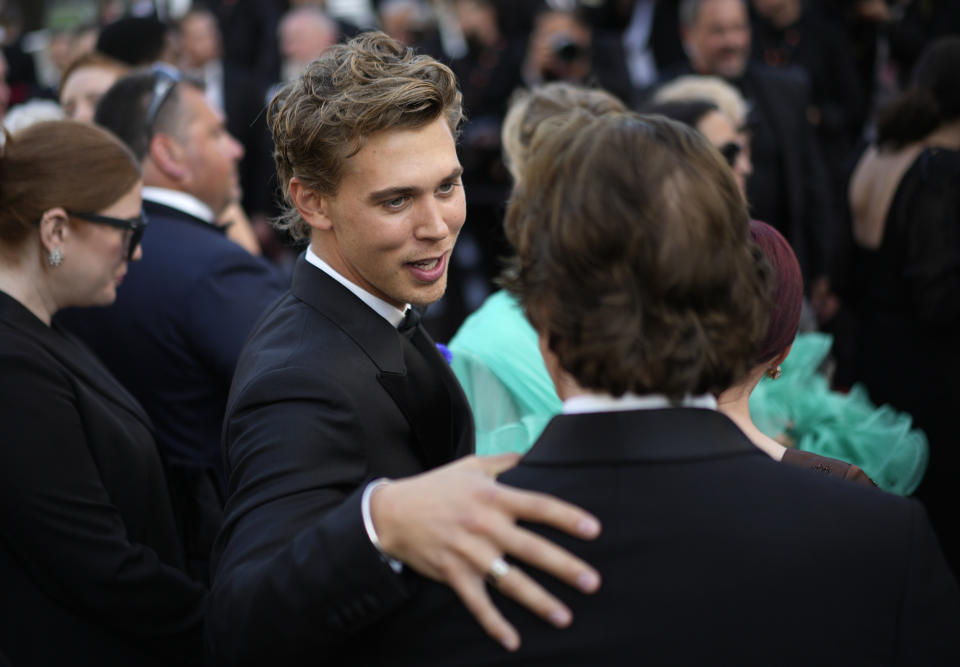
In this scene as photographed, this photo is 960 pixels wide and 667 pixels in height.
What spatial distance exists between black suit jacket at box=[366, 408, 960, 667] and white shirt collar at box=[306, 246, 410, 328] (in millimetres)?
809

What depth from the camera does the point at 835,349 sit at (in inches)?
222

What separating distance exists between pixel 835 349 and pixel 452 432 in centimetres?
412

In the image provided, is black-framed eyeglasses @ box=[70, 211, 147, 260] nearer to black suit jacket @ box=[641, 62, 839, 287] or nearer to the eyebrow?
the eyebrow

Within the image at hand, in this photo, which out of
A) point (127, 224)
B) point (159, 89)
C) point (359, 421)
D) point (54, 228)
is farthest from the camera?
point (159, 89)

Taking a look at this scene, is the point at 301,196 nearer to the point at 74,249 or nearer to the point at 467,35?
the point at 74,249

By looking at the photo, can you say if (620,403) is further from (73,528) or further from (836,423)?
(836,423)

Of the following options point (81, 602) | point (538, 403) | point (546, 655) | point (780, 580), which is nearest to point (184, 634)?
point (81, 602)

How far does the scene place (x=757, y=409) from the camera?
2826mm

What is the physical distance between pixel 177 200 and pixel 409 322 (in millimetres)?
1685

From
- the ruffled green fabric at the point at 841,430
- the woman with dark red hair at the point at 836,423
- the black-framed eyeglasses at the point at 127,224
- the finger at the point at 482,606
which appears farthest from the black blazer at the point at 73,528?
the ruffled green fabric at the point at 841,430

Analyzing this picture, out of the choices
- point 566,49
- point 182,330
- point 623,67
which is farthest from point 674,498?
point 623,67

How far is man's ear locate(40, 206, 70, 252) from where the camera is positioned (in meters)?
2.50

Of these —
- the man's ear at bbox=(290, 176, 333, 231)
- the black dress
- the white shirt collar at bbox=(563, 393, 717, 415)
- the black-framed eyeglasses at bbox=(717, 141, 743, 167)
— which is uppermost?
the man's ear at bbox=(290, 176, 333, 231)

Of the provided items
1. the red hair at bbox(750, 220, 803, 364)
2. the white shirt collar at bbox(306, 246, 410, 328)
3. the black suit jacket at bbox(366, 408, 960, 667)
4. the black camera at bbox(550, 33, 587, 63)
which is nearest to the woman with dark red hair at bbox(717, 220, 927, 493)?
the red hair at bbox(750, 220, 803, 364)
